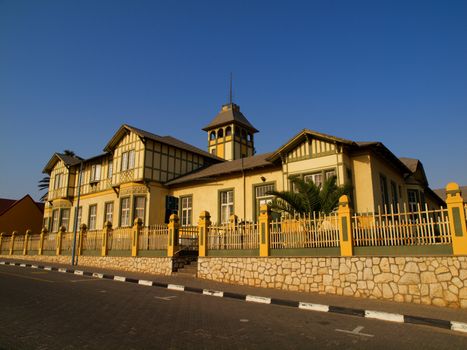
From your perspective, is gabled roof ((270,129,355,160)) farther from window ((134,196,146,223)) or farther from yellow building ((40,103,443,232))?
window ((134,196,146,223))

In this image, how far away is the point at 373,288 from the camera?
10180mm

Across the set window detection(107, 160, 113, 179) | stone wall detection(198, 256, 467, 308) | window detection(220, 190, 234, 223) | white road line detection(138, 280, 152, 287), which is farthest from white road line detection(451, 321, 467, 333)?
window detection(107, 160, 113, 179)

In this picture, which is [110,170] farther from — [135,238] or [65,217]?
[135,238]

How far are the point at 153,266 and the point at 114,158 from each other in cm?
1233

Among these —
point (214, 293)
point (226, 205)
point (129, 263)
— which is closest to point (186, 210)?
point (226, 205)

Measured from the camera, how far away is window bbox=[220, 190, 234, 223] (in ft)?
71.3

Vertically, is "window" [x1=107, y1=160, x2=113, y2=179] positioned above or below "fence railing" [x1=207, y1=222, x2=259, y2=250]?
above

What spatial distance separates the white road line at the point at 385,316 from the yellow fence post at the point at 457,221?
2629mm

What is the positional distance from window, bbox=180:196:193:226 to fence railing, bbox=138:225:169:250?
532cm

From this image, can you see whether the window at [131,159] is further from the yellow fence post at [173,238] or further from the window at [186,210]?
the yellow fence post at [173,238]

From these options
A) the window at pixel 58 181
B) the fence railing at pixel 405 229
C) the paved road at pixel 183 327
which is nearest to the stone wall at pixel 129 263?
the paved road at pixel 183 327

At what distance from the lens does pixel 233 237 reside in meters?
14.0

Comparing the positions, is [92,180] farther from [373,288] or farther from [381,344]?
[381,344]

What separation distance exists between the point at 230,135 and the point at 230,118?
6.71 ft
